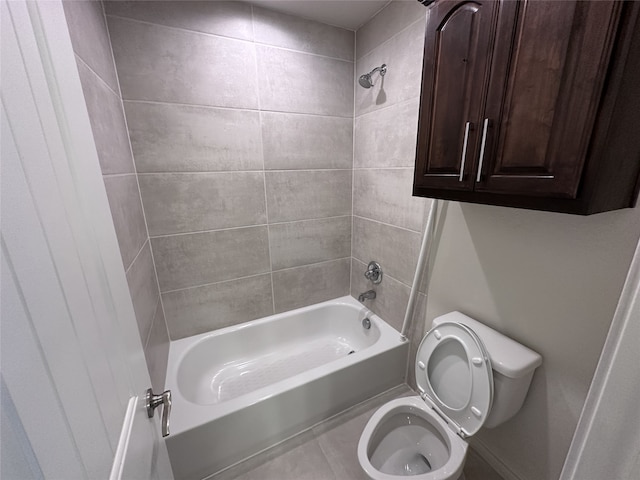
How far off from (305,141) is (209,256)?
1038 millimetres

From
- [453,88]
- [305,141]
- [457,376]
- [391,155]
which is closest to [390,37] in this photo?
[391,155]

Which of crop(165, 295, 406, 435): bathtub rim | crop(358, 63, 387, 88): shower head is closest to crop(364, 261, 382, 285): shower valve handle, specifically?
crop(165, 295, 406, 435): bathtub rim

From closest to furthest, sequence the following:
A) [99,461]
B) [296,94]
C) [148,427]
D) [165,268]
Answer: [99,461], [148,427], [165,268], [296,94]

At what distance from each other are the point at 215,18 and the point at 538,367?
7.62 feet

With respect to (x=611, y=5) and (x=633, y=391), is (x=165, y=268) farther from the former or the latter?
(x=611, y=5)

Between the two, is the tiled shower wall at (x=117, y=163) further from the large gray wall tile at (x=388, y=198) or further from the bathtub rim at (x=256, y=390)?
the large gray wall tile at (x=388, y=198)

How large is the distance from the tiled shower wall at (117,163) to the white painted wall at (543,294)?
4.90 feet

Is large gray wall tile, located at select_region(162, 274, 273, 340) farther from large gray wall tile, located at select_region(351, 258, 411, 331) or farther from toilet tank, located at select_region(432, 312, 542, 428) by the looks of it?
toilet tank, located at select_region(432, 312, 542, 428)

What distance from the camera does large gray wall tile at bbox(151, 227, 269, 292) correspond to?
1566 mm

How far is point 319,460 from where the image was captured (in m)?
1.32

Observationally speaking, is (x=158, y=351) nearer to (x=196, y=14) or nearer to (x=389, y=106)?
(x=196, y=14)

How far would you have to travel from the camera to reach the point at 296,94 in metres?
1.67

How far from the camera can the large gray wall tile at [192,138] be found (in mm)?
1368

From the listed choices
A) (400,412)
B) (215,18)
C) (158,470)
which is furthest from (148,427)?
(215,18)
